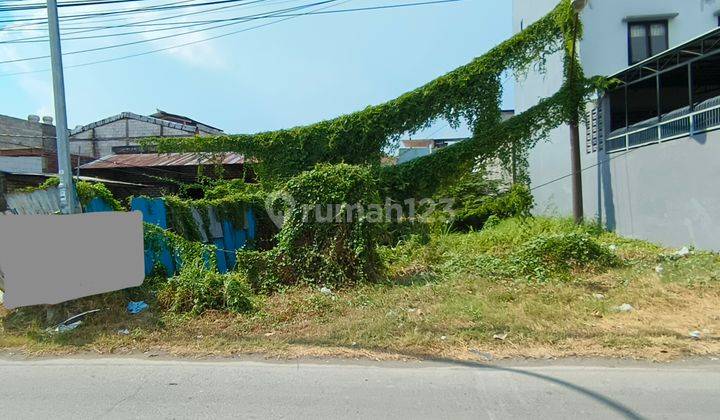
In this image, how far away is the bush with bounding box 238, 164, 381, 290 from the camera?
8250 millimetres

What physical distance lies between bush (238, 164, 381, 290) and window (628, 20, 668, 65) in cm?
1084

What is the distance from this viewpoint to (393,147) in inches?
540

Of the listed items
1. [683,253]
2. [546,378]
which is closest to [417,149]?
[683,253]

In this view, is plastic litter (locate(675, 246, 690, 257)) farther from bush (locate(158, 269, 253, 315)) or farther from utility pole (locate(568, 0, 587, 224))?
bush (locate(158, 269, 253, 315))

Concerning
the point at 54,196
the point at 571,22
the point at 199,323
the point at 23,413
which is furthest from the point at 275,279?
the point at 571,22

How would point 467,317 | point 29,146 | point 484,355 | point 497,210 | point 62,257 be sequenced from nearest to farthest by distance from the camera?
point 484,355 < point 467,317 < point 62,257 < point 497,210 < point 29,146

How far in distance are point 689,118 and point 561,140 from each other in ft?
20.5

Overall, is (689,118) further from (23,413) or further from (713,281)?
(23,413)

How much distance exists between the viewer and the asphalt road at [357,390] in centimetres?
379

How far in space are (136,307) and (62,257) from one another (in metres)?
1.21

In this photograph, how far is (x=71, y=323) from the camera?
638 centimetres

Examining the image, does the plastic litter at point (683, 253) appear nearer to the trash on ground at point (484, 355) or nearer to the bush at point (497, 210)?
the trash on ground at point (484, 355)

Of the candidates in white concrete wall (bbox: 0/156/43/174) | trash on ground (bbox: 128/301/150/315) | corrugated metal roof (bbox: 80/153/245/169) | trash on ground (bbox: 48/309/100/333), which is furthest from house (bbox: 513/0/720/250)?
white concrete wall (bbox: 0/156/43/174)

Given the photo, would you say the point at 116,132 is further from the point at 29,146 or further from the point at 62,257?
the point at 62,257
